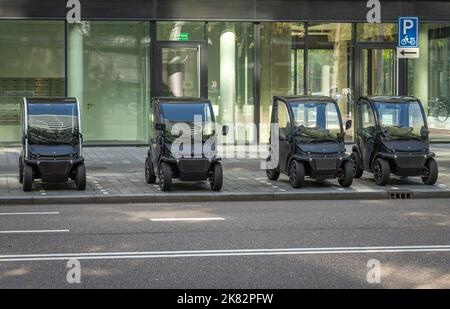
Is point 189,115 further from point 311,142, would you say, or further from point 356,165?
point 356,165

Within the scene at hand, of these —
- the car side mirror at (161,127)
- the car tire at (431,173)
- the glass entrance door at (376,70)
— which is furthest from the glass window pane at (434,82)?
the car side mirror at (161,127)

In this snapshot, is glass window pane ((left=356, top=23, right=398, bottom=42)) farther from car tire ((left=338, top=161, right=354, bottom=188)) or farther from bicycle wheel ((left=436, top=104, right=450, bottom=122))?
car tire ((left=338, top=161, right=354, bottom=188))

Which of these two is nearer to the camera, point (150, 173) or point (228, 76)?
point (150, 173)

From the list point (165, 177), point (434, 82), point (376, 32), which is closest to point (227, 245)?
point (165, 177)

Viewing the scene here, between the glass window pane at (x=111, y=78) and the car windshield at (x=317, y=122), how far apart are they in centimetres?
866

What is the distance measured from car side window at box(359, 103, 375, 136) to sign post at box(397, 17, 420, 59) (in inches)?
64.6

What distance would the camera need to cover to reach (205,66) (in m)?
24.6

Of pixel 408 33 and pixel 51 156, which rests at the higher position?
pixel 408 33

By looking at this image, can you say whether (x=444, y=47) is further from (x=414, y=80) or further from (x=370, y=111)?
(x=370, y=111)

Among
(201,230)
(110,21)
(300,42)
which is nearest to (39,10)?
(110,21)

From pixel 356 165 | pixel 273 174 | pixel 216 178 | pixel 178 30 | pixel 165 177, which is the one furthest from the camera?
pixel 178 30

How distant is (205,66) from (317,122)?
8.56 metres

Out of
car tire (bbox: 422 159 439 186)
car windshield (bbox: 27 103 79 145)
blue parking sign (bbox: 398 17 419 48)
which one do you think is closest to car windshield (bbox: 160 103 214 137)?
car windshield (bbox: 27 103 79 145)

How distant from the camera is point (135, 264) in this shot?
9094 mm
